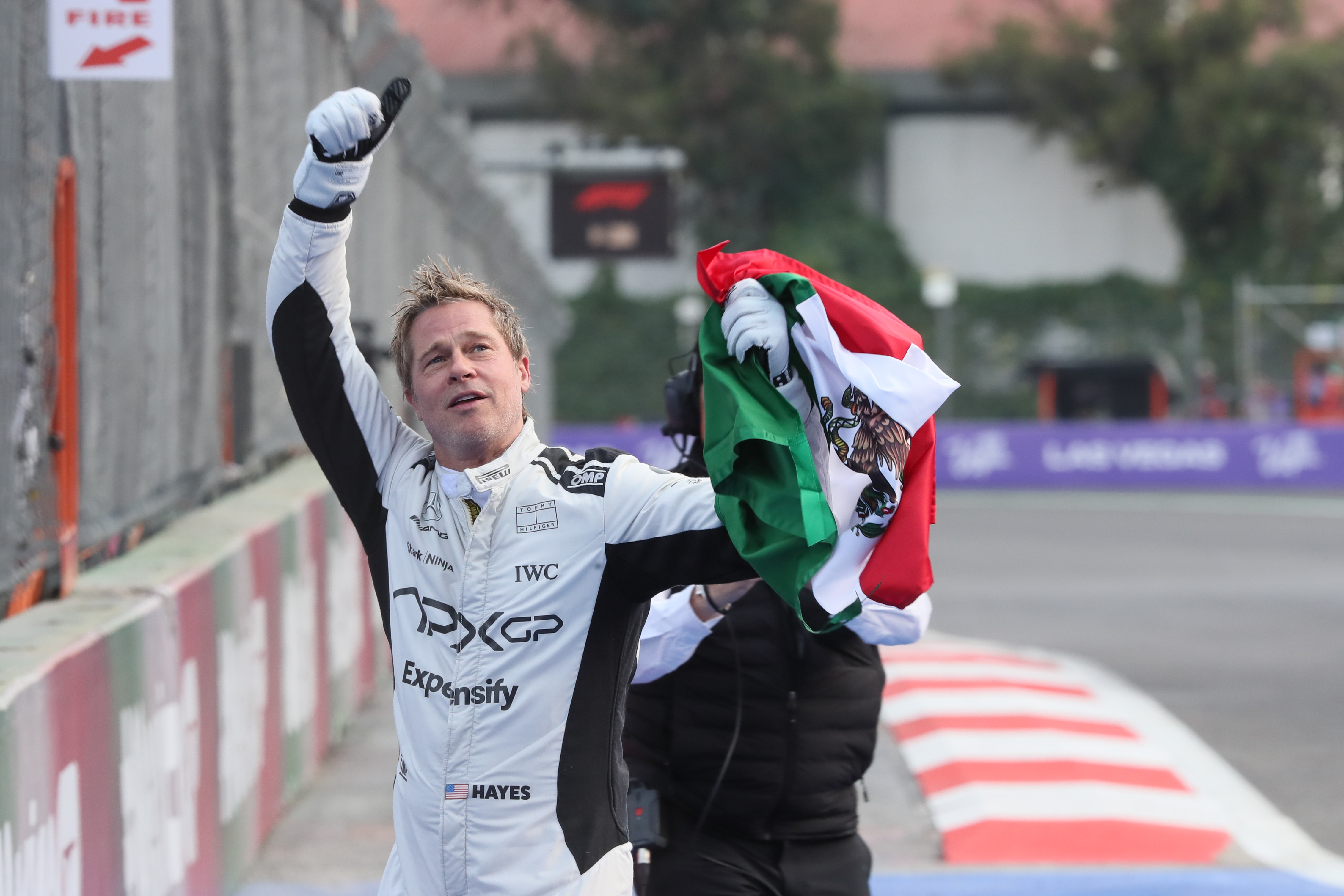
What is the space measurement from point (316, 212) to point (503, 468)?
54cm

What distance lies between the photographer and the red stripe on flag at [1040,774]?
7.13m

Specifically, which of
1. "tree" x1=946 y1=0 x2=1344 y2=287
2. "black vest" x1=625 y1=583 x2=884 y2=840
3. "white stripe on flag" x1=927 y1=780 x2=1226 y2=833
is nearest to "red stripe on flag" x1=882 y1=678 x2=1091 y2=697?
"white stripe on flag" x1=927 y1=780 x2=1226 y2=833

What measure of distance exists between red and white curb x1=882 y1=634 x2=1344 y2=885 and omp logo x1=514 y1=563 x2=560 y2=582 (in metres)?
3.66

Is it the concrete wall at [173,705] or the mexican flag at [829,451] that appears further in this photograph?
the concrete wall at [173,705]

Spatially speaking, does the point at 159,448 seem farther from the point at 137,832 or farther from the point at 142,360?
the point at 137,832

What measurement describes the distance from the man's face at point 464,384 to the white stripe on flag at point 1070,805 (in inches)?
157

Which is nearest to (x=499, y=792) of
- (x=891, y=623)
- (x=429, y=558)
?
(x=429, y=558)

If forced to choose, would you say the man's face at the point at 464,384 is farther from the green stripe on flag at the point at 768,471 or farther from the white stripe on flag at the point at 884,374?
the white stripe on flag at the point at 884,374

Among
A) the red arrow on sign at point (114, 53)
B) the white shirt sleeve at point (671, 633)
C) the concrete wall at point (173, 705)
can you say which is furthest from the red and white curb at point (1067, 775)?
the red arrow on sign at point (114, 53)

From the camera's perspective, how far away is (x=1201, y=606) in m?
13.0

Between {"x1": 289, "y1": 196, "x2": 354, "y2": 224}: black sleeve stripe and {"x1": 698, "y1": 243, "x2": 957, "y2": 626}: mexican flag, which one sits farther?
{"x1": 289, "y1": 196, "x2": 354, "y2": 224}: black sleeve stripe

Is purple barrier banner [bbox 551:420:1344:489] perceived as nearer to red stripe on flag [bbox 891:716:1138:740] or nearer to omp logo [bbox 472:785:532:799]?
red stripe on flag [bbox 891:716:1138:740]

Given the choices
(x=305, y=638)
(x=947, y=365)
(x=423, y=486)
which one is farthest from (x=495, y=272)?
(x=947, y=365)

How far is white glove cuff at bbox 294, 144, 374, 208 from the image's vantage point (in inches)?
113
